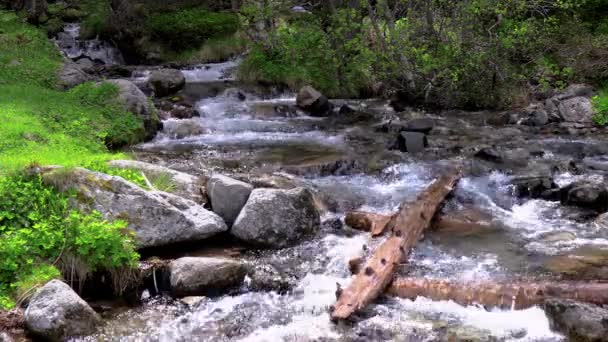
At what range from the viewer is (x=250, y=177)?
11812mm

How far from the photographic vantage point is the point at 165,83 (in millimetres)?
20484

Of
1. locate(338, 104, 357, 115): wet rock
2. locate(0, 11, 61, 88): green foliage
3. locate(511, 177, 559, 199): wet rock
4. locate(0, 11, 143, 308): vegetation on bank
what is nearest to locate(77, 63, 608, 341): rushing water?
locate(511, 177, 559, 199): wet rock

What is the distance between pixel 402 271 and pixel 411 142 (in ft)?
22.1

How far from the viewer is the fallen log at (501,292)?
709cm

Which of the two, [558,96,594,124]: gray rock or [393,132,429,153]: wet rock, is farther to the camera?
[558,96,594,124]: gray rock

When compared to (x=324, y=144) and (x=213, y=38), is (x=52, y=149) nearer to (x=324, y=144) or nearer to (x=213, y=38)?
(x=324, y=144)

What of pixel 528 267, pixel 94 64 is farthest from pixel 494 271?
pixel 94 64

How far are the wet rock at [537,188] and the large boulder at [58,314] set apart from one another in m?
7.95

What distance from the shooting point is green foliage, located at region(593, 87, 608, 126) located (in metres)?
16.6

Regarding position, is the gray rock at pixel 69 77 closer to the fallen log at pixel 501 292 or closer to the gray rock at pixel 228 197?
the gray rock at pixel 228 197

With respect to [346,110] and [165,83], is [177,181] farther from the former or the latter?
[165,83]

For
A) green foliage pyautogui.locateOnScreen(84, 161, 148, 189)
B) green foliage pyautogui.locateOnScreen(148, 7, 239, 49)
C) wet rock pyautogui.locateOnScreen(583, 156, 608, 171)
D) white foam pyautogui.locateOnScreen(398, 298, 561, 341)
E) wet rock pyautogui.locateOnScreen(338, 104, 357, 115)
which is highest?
green foliage pyautogui.locateOnScreen(148, 7, 239, 49)

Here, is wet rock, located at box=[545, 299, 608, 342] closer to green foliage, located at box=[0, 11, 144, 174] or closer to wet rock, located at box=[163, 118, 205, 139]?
→ green foliage, located at box=[0, 11, 144, 174]

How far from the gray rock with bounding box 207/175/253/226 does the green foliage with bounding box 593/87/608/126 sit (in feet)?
37.2
